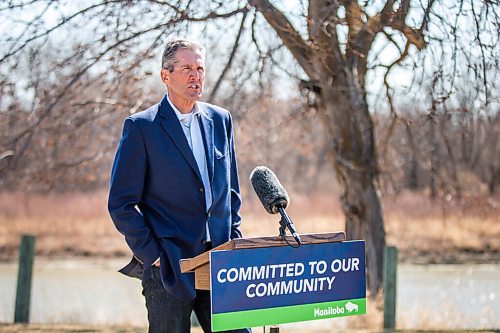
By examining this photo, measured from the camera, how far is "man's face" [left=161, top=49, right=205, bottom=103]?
13.0ft

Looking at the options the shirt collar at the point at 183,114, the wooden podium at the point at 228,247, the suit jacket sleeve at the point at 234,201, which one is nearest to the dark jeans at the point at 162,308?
the wooden podium at the point at 228,247

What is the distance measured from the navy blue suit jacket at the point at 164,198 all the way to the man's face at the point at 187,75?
0.39 feet

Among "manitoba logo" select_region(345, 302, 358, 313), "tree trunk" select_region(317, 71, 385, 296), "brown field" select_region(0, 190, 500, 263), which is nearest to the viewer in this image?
"manitoba logo" select_region(345, 302, 358, 313)

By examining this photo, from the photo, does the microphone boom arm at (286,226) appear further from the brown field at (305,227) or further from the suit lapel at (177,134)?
the brown field at (305,227)

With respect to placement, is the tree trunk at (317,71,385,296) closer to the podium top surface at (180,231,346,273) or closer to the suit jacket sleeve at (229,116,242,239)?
the suit jacket sleeve at (229,116,242,239)

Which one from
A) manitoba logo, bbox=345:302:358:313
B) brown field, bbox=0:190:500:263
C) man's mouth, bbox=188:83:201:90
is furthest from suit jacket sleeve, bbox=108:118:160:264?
brown field, bbox=0:190:500:263

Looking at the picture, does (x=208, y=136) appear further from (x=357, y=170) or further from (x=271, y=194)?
(x=357, y=170)

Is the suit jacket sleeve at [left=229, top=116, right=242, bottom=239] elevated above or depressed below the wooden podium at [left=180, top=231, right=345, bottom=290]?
above

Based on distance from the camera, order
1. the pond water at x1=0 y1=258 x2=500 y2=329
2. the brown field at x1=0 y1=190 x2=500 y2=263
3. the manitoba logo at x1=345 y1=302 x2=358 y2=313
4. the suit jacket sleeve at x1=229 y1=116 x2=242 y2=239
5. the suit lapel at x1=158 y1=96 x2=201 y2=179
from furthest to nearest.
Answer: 1. the brown field at x1=0 y1=190 x2=500 y2=263
2. the pond water at x1=0 y1=258 x2=500 y2=329
3. the suit jacket sleeve at x1=229 y1=116 x2=242 y2=239
4. the suit lapel at x1=158 y1=96 x2=201 y2=179
5. the manitoba logo at x1=345 y1=302 x2=358 y2=313

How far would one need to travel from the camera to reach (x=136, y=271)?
411cm

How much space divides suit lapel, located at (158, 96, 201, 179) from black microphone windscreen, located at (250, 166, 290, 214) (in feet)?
1.10

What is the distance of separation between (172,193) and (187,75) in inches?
22.4

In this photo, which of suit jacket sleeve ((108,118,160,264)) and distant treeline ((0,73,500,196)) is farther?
distant treeline ((0,73,500,196))

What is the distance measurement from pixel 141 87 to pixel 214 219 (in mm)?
6523
